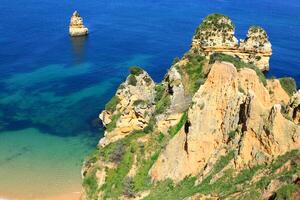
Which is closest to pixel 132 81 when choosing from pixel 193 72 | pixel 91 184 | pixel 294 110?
pixel 193 72

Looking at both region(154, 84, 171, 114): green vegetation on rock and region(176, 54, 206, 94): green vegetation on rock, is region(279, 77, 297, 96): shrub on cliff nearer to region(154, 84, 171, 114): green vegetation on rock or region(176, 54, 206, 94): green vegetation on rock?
region(176, 54, 206, 94): green vegetation on rock

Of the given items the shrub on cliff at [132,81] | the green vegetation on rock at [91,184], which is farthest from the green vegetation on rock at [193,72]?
the green vegetation on rock at [91,184]

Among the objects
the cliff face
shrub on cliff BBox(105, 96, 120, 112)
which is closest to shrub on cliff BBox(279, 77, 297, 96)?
the cliff face

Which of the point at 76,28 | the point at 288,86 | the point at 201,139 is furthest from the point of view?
the point at 76,28

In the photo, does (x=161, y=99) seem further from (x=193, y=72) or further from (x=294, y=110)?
(x=294, y=110)

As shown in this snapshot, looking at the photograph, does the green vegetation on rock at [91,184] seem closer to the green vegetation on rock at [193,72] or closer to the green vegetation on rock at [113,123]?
the green vegetation on rock at [113,123]

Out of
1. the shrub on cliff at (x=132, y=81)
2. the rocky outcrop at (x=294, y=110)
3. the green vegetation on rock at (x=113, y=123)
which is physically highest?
the rocky outcrop at (x=294, y=110)
